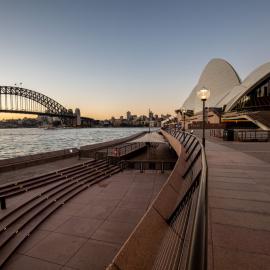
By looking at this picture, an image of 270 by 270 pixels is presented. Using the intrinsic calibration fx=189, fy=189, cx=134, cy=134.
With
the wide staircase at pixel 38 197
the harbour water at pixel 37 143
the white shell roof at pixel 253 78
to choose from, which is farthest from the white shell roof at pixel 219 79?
the wide staircase at pixel 38 197

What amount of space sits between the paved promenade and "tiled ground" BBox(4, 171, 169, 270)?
4.86m

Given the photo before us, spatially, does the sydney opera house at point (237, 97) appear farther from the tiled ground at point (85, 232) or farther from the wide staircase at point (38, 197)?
the wide staircase at point (38, 197)

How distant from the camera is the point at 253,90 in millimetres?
48219

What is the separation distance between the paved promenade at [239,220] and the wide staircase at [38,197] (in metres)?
7.46

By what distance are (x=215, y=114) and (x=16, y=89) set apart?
409 feet

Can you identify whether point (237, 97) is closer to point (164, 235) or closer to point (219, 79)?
point (219, 79)

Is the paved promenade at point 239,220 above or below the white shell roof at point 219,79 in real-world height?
below

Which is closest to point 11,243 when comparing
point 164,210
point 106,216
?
point 106,216

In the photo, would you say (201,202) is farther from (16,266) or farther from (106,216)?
(106,216)

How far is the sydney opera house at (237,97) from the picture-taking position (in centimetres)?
4103

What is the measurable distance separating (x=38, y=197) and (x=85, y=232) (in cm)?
493

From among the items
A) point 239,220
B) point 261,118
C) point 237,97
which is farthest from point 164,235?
point 237,97

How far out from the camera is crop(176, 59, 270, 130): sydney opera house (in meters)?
41.0

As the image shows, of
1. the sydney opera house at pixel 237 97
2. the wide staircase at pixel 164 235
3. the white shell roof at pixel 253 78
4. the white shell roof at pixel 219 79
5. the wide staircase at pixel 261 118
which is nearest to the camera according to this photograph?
the wide staircase at pixel 164 235
